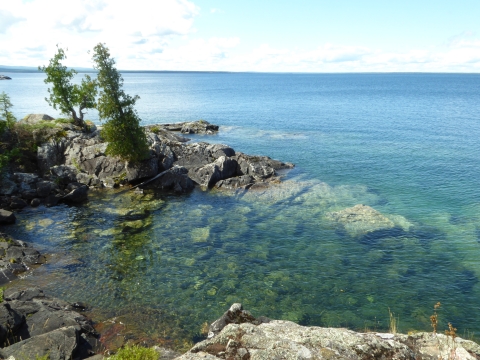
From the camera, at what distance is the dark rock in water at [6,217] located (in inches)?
1694

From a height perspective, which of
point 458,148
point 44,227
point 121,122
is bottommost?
point 44,227

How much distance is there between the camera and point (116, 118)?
59.1 metres

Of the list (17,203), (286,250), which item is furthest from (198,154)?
(286,250)

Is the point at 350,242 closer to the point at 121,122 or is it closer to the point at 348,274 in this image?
the point at 348,274

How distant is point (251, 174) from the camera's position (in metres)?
62.1

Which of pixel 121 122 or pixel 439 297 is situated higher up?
pixel 121 122

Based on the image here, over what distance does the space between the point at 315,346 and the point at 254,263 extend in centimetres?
2315

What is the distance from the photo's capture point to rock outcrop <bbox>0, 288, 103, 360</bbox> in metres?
19.0

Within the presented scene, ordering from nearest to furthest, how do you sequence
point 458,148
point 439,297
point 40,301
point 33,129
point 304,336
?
point 304,336 < point 40,301 < point 439,297 < point 33,129 < point 458,148

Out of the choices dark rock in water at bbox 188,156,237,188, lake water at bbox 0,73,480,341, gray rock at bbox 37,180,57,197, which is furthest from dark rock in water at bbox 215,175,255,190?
gray rock at bbox 37,180,57,197

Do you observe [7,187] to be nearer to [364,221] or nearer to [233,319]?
[233,319]

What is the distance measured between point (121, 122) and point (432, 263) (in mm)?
47787

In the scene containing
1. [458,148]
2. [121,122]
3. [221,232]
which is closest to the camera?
[221,232]

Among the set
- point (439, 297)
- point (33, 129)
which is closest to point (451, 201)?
point (439, 297)
